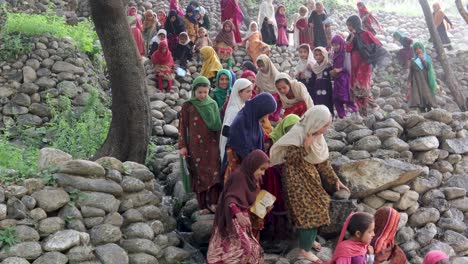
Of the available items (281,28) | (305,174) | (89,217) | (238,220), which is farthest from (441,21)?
(89,217)

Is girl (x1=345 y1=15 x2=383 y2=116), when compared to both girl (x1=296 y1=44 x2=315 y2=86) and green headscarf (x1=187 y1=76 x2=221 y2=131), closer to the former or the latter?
girl (x1=296 y1=44 x2=315 y2=86)

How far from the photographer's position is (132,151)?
19.5 ft

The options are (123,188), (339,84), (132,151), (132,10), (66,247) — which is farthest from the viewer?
(132,10)

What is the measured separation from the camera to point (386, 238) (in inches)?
173

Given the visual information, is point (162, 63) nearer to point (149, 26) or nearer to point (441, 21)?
point (149, 26)

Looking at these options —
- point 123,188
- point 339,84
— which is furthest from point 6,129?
point 339,84

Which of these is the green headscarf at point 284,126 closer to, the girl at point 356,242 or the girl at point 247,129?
the girl at point 247,129

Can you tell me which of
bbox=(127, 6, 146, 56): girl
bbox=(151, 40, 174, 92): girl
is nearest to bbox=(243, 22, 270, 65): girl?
bbox=(151, 40, 174, 92): girl

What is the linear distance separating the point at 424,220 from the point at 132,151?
3373 millimetres

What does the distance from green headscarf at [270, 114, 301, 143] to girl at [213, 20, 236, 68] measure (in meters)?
6.02

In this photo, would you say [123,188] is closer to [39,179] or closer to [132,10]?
[39,179]

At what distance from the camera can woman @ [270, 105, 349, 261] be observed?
4617mm

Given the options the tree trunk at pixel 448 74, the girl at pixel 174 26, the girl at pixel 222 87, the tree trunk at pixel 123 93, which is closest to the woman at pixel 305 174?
the girl at pixel 222 87

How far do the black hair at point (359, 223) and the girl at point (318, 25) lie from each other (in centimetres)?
801
